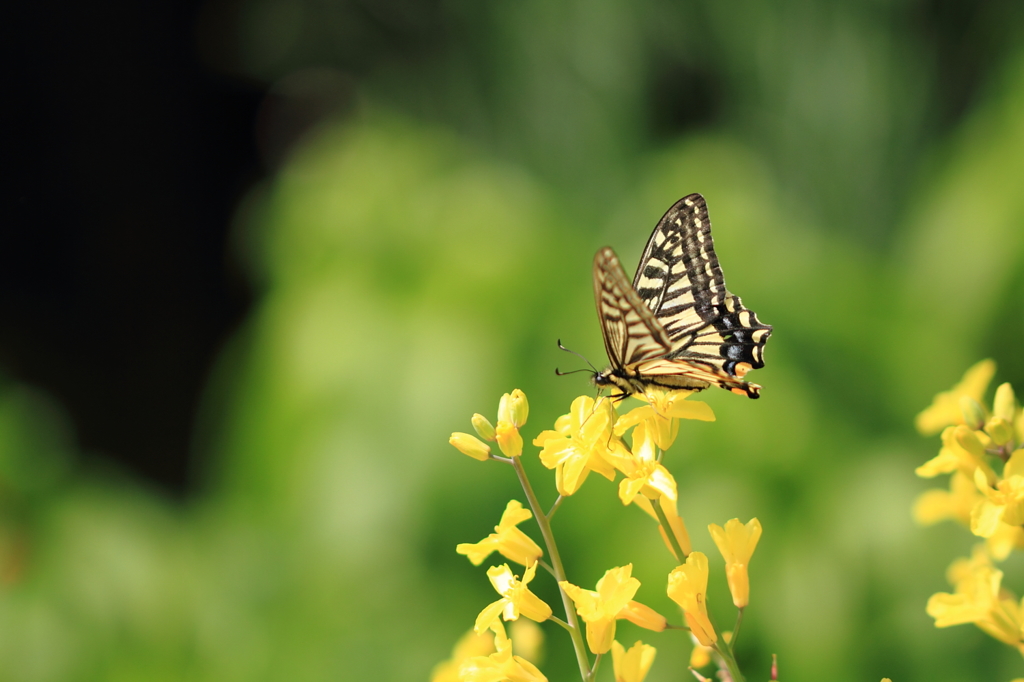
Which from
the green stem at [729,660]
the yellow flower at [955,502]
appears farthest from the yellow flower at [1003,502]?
the green stem at [729,660]

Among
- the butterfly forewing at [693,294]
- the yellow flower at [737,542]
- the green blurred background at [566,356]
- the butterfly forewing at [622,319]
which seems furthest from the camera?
the green blurred background at [566,356]

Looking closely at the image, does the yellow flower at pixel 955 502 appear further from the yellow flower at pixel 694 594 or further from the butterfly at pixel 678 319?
the yellow flower at pixel 694 594

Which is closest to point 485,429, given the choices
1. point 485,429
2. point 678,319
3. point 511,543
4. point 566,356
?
point 485,429

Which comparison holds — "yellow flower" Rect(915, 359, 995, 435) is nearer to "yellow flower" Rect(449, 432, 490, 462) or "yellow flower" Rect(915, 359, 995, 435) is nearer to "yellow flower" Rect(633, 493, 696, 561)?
"yellow flower" Rect(633, 493, 696, 561)

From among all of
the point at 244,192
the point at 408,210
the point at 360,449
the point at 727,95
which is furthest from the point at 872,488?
the point at 244,192

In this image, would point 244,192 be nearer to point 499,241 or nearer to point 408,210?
point 408,210
